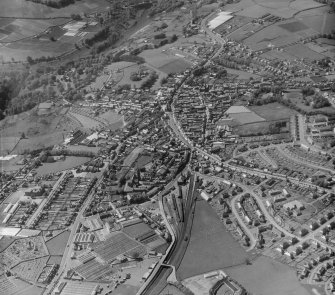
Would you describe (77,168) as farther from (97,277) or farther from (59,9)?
(59,9)

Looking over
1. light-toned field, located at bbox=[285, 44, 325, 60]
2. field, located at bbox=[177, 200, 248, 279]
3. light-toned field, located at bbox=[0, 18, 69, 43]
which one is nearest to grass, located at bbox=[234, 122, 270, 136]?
field, located at bbox=[177, 200, 248, 279]

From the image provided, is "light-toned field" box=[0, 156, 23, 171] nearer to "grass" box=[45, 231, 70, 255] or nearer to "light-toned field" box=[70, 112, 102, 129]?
"light-toned field" box=[70, 112, 102, 129]

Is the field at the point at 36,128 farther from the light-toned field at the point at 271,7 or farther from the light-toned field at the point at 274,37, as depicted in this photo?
the light-toned field at the point at 271,7

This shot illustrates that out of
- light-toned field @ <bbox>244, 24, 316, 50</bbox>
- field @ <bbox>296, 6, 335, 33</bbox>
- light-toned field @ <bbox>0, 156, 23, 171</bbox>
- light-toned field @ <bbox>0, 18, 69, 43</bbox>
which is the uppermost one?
light-toned field @ <bbox>0, 18, 69, 43</bbox>

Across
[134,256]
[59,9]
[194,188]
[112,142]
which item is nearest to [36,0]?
[59,9]

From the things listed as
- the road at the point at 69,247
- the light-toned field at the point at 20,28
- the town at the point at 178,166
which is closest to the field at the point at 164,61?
the town at the point at 178,166

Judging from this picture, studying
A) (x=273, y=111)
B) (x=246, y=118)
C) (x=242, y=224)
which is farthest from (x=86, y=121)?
(x=242, y=224)
